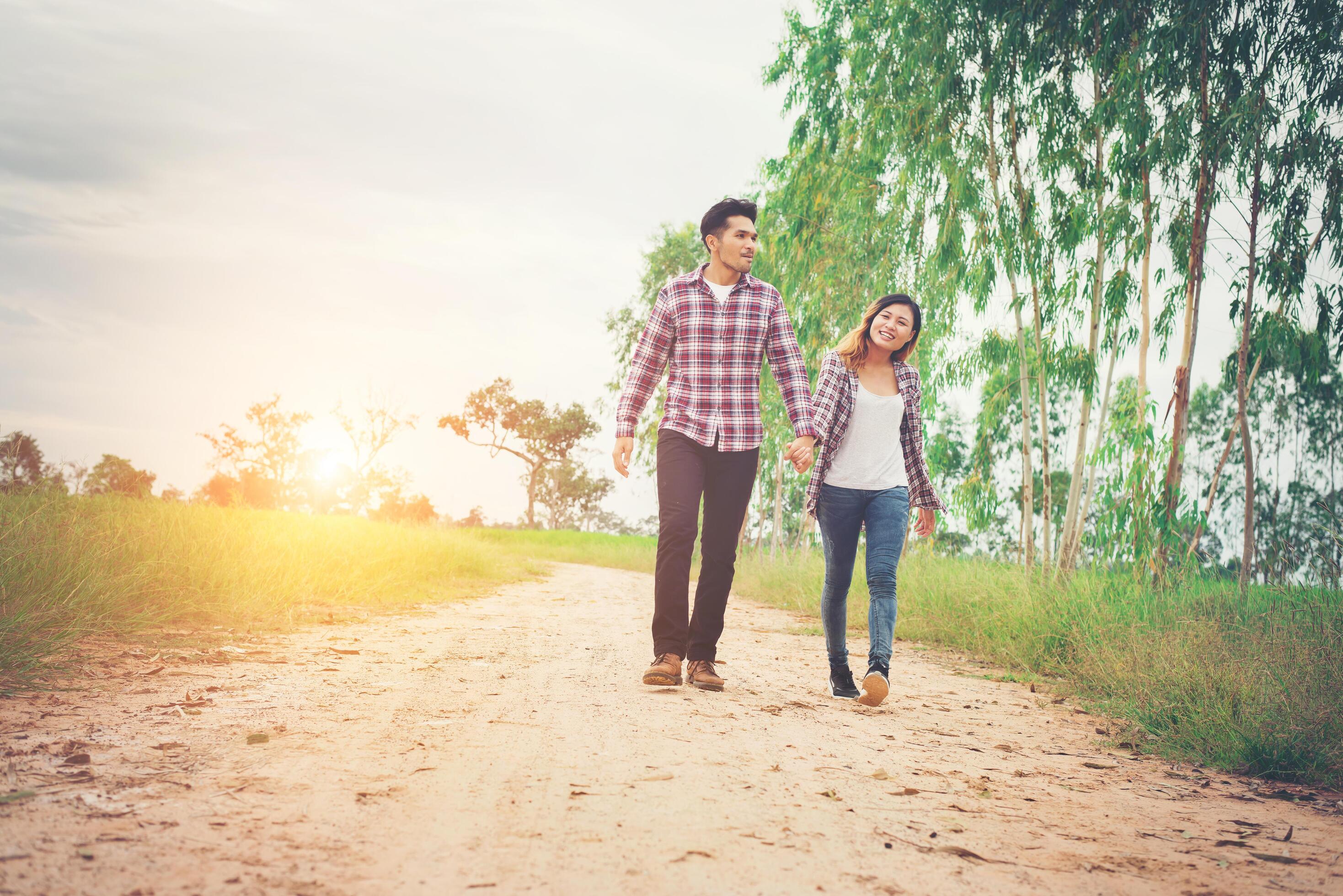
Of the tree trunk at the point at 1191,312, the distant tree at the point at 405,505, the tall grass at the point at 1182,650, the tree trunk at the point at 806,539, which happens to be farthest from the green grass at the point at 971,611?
the distant tree at the point at 405,505

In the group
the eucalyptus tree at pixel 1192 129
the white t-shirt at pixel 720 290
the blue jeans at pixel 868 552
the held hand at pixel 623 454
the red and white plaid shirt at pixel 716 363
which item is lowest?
the blue jeans at pixel 868 552

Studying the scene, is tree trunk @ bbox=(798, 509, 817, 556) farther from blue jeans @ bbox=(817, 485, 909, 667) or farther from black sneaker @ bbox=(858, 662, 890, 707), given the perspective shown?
black sneaker @ bbox=(858, 662, 890, 707)

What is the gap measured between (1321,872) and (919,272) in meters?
9.02

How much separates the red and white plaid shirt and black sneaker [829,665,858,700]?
1.22 metres

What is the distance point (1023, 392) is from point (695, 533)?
598cm

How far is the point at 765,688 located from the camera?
13.1 ft

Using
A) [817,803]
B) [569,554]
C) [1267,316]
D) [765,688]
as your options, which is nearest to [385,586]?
Answer: [765,688]

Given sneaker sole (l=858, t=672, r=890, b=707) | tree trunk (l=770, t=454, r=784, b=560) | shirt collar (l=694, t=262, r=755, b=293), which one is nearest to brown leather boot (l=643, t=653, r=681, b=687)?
sneaker sole (l=858, t=672, r=890, b=707)

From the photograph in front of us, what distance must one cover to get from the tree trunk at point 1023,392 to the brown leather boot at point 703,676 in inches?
195

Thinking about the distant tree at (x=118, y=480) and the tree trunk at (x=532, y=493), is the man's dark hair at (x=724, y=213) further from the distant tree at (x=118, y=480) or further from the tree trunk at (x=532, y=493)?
the tree trunk at (x=532, y=493)

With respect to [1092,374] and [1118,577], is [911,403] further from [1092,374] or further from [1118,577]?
[1092,374]

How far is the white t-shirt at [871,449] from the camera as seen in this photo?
12.9 feet

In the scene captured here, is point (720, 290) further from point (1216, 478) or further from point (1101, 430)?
point (1216, 478)

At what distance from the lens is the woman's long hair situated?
4.08m
